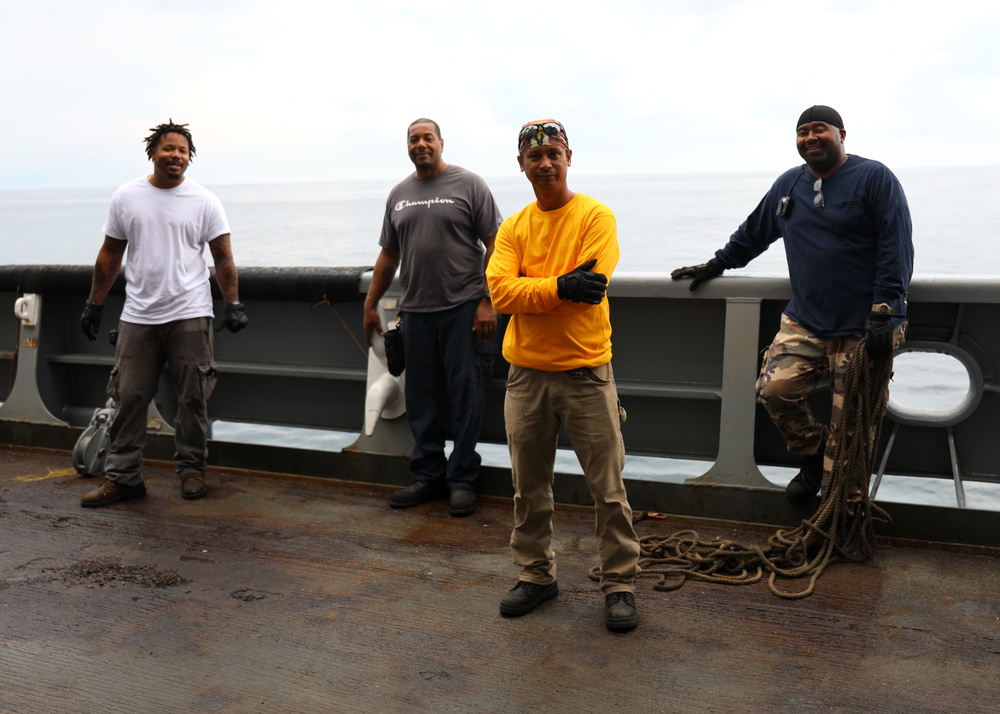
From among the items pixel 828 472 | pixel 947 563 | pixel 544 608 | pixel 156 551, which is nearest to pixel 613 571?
pixel 544 608

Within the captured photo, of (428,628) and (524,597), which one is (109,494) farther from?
(524,597)

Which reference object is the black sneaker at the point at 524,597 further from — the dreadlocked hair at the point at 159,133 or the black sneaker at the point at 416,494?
the dreadlocked hair at the point at 159,133

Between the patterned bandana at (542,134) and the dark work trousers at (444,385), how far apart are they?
151cm

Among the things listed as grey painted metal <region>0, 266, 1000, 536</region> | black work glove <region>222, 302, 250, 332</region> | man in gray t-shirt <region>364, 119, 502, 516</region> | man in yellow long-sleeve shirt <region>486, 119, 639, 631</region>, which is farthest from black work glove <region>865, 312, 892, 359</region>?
black work glove <region>222, 302, 250, 332</region>

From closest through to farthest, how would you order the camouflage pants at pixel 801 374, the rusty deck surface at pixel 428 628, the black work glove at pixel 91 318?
the rusty deck surface at pixel 428 628 → the camouflage pants at pixel 801 374 → the black work glove at pixel 91 318

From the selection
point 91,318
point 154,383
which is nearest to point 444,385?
point 154,383

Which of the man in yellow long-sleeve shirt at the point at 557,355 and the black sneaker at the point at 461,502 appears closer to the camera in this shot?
the man in yellow long-sleeve shirt at the point at 557,355

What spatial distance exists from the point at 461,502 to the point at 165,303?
1.83 metres

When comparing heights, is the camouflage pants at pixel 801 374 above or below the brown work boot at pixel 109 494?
above

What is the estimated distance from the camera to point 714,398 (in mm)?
4891

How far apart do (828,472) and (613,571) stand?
1.18 meters

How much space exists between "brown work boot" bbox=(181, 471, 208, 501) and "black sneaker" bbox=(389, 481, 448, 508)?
100cm

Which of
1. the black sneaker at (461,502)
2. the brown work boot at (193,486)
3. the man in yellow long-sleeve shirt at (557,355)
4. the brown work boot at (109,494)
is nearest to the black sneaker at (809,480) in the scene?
the man in yellow long-sleeve shirt at (557,355)

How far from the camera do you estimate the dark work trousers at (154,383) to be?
5.27 metres
